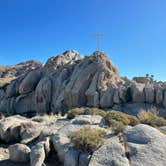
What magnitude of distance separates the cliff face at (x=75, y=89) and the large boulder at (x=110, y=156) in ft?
60.8

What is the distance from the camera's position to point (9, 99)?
1641 inches

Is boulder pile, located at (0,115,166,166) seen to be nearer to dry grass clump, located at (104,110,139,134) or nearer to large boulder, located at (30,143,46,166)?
large boulder, located at (30,143,46,166)

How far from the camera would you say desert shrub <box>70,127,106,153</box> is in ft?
28.4

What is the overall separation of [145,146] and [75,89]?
24867 millimetres

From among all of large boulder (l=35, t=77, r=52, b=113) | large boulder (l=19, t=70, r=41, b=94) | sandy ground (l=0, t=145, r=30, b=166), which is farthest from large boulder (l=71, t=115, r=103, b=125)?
large boulder (l=19, t=70, r=41, b=94)

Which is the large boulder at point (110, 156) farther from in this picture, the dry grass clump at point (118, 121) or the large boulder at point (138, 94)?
the large boulder at point (138, 94)

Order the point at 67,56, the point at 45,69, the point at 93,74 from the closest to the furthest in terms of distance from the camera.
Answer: the point at 93,74
the point at 45,69
the point at 67,56

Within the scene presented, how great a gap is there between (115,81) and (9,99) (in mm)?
20575

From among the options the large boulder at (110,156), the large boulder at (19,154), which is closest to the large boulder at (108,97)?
the large boulder at (19,154)

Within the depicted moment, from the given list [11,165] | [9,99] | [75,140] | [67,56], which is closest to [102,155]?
[75,140]

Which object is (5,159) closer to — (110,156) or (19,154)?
(19,154)

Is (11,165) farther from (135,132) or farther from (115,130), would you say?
(135,132)

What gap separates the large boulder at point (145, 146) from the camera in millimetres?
7629

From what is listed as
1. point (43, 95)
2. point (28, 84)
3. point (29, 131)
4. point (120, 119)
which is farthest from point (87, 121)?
point (28, 84)
